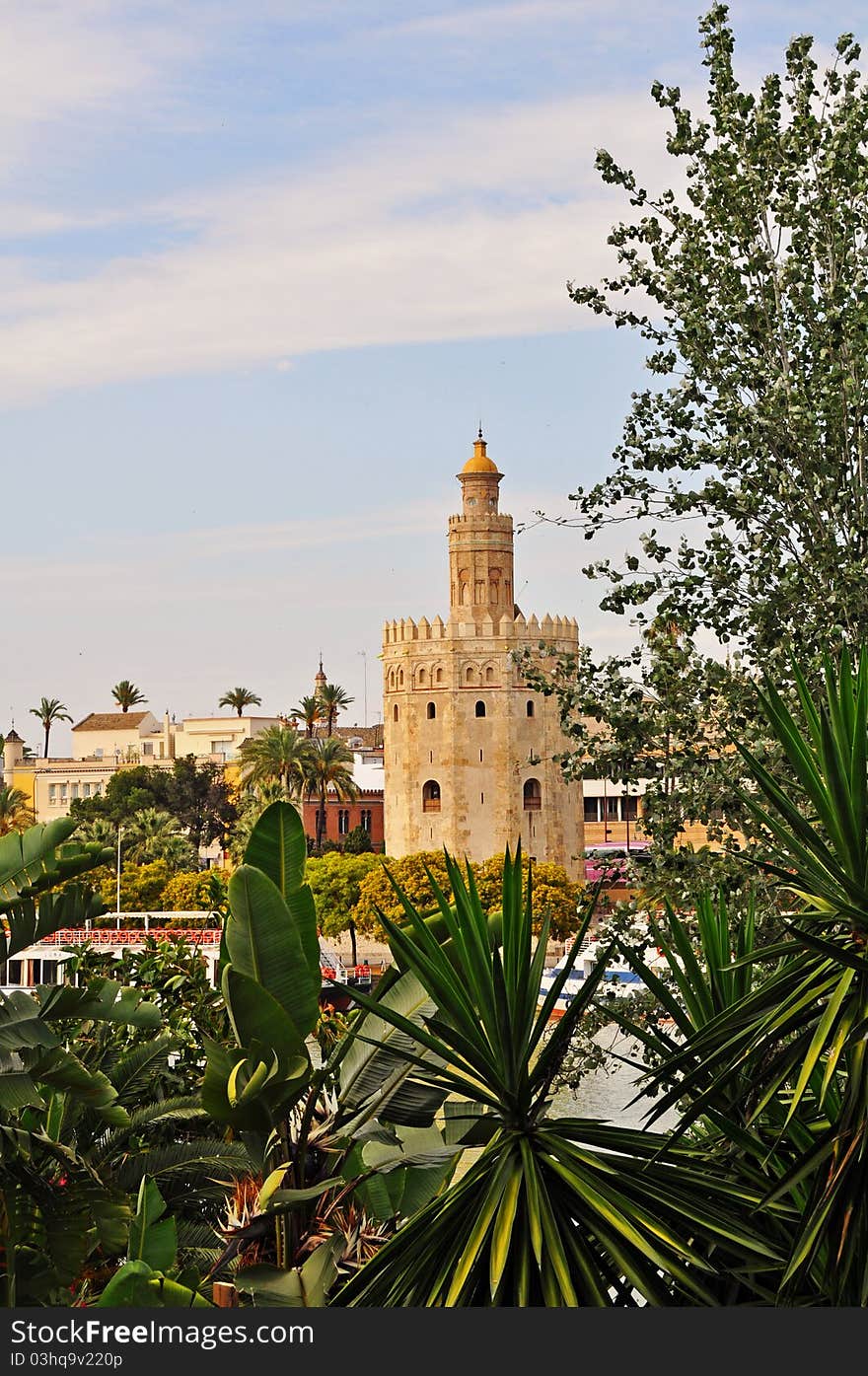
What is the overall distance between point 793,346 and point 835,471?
2.46ft

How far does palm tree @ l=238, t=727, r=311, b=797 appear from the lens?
58656 millimetres

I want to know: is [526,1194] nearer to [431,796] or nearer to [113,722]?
[431,796]

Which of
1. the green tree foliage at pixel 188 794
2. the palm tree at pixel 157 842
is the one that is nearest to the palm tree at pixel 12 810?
the green tree foliage at pixel 188 794

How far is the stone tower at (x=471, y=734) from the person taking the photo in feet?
199

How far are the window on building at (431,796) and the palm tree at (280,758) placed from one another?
4.72 m

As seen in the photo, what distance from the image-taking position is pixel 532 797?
61375mm

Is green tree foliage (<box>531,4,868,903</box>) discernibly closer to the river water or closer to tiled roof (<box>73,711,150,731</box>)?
the river water

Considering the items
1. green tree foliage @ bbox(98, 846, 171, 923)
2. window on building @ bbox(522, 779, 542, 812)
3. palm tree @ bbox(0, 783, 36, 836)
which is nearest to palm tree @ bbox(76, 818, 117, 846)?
palm tree @ bbox(0, 783, 36, 836)

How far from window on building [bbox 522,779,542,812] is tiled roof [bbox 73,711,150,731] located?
32.5 meters

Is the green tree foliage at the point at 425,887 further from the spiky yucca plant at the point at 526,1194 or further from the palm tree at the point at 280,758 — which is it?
the spiky yucca plant at the point at 526,1194

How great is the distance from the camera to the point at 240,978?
5.77 meters

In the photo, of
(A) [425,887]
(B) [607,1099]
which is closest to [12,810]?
(A) [425,887]

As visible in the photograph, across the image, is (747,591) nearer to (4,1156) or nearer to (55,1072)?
(55,1072)

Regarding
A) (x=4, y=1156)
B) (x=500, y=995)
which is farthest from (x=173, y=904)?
(x=500, y=995)
